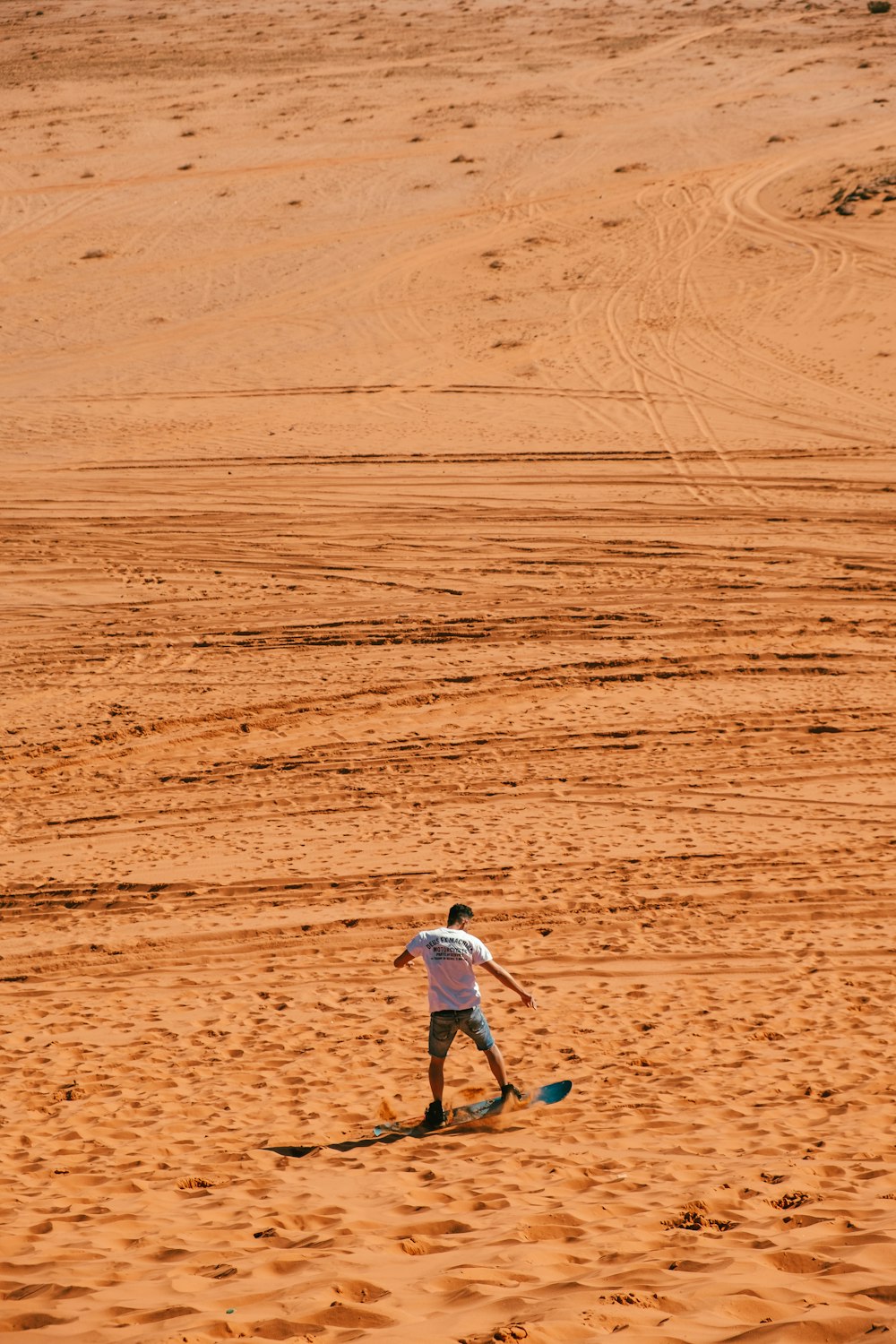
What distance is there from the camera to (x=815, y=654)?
1483cm

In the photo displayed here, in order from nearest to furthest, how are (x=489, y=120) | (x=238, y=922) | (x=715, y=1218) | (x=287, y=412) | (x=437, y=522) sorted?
(x=715, y=1218)
(x=238, y=922)
(x=437, y=522)
(x=287, y=412)
(x=489, y=120)

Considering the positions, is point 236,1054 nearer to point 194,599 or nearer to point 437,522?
point 194,599

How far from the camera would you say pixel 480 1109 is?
7.24 meters

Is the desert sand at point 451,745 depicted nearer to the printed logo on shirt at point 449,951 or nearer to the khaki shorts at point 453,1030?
the khaki shorts at point 453,1030

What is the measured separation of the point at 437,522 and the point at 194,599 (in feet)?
13.2

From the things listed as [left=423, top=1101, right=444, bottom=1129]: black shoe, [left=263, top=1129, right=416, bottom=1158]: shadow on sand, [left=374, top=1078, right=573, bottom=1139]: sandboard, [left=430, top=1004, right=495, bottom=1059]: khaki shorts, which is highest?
[left=430, top=1004, right=495, bottom=1059]: khaki shorts

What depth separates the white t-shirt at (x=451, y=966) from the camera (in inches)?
287

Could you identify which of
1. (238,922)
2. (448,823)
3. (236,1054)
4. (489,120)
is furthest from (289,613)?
(489,120)

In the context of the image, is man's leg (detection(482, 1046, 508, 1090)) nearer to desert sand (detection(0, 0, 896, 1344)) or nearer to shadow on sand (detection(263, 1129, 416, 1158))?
desert sand (detection(0, 0, 896, 1344))

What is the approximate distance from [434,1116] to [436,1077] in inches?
8.0

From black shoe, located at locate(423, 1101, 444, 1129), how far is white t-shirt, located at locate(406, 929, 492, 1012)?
49 centimetres

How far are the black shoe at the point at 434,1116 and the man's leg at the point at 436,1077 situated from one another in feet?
0.14

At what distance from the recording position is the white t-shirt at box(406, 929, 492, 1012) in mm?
7285

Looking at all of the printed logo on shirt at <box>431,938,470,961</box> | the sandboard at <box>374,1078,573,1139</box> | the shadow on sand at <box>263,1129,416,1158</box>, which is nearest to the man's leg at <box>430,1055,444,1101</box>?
the sandboard at <box>374,1078,573,1139</box>
